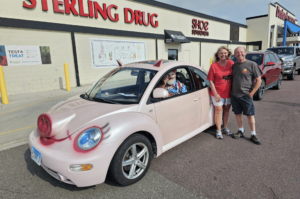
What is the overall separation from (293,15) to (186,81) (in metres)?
44.1

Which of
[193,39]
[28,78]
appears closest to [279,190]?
[28,78]

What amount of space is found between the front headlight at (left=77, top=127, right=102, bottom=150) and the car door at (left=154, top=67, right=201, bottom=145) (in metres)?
0.91

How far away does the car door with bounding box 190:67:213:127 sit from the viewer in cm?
358

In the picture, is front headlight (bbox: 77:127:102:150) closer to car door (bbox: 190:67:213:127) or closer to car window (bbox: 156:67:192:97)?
car window (bbox: 156:67:192:97)

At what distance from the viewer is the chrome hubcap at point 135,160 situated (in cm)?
246

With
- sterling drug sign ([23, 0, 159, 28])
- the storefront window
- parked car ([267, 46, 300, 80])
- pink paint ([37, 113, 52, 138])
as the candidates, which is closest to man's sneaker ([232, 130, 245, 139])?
pink paint ([37, 113, 52, 138])

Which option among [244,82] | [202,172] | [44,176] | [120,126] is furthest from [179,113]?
[44,176]

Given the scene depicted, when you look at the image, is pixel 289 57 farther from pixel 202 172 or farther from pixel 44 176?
pixel 44 176

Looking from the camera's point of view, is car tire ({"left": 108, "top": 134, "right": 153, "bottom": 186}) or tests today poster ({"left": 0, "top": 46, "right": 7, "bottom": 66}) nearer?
car tire ({"left": 108, "top": 134, "right": 153, "bottom": 186})

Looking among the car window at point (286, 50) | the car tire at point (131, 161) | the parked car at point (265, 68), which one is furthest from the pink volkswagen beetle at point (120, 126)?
the car window at point (286, 50)

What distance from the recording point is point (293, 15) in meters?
36.2

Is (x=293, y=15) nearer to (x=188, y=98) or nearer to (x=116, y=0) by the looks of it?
(x=116, y=0)

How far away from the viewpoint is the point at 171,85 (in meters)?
3.28

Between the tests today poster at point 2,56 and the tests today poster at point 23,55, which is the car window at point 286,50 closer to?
the tests today poster at point 23,55
